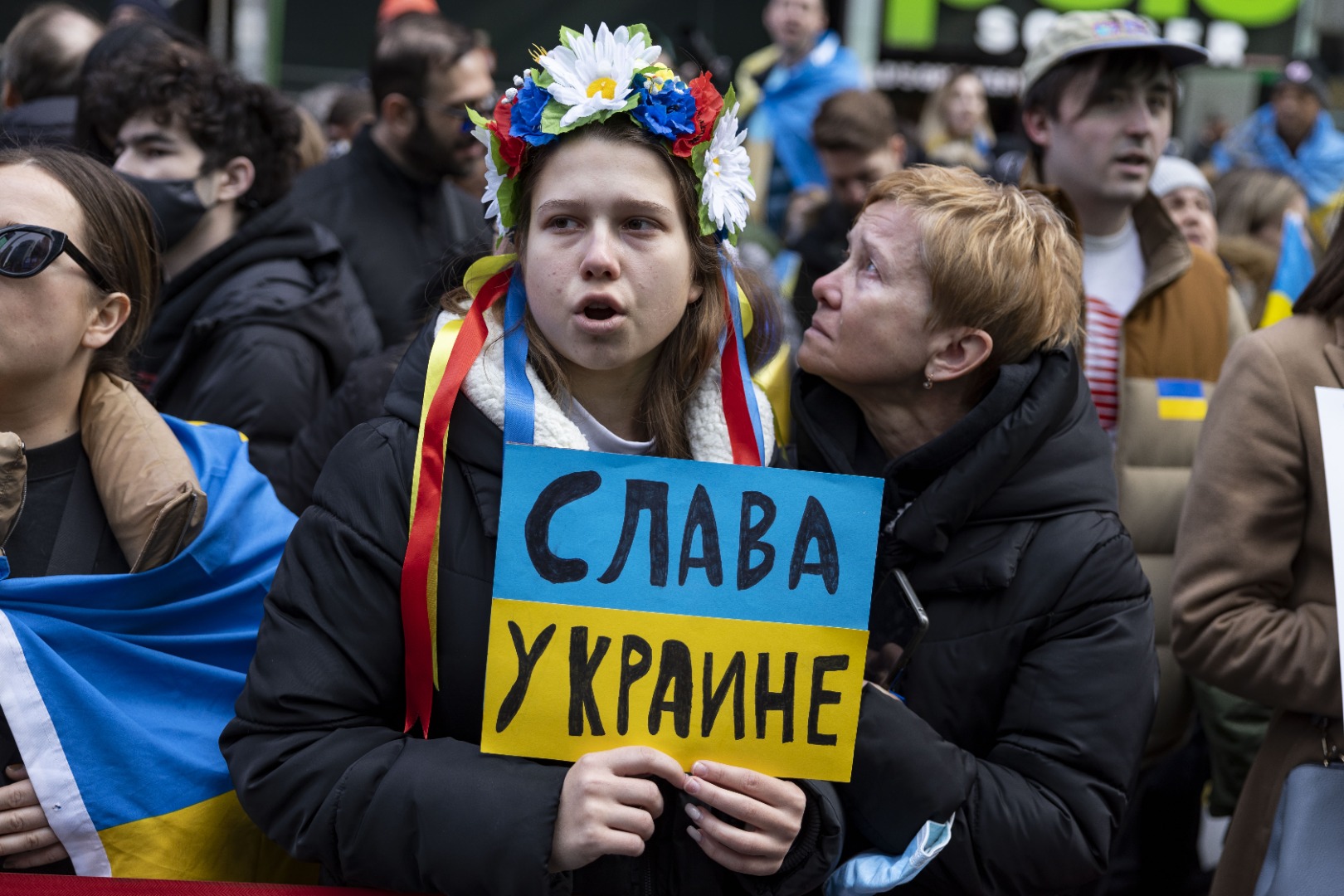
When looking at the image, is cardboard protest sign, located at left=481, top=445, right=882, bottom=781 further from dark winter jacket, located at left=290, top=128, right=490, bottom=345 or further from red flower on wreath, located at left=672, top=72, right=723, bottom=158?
dark winter jacket, located at left=290, top=128, right=490, bottom=345

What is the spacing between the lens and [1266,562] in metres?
2.33

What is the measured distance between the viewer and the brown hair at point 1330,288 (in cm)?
236

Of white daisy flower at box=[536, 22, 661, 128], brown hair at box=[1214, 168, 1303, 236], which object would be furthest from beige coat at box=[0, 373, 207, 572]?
brown hair at box=[1214, 168, 1303, 236]

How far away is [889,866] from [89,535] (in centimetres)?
140

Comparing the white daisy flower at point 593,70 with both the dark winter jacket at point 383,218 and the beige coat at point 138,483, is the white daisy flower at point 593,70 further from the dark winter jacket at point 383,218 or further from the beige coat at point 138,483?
the dark winter jacket at point 383,218

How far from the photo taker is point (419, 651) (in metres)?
1.78

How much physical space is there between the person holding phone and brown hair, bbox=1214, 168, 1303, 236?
378 cm

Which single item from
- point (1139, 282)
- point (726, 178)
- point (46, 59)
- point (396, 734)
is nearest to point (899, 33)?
point (46, 59)

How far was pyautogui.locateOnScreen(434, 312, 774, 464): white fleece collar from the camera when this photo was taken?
6.03ft

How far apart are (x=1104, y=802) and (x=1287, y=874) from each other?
0.31 meters

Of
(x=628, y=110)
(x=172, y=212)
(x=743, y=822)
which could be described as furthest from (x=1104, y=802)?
(x=172, y=212)

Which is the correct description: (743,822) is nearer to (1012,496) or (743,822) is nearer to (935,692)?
(935,692)

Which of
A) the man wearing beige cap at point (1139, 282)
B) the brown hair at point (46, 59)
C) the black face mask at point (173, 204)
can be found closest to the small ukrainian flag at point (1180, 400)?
the man wearing beige cap at point (1139, 282)

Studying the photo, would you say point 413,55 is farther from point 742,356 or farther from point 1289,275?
point 1289,275
